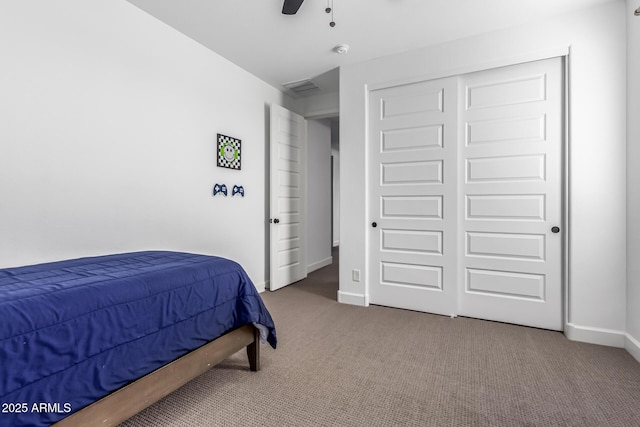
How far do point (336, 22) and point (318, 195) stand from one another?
2928 millimetres

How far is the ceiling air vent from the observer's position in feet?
12.7

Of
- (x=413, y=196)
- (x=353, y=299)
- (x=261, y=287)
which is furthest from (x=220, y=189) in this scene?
(x=413, y=196)

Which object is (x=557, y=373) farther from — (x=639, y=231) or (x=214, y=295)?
(x=214, y=295)

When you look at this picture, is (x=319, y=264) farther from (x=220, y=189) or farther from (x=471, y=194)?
(x=471, y=194)

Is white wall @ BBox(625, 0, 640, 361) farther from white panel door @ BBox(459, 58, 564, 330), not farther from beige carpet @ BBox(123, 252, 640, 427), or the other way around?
white panel door @ BBox(459, 58, 564, 330)

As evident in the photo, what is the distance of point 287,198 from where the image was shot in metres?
4.09

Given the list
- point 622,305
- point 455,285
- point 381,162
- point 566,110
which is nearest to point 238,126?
point 381,162

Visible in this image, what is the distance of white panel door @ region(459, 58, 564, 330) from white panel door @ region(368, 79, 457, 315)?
139 mm

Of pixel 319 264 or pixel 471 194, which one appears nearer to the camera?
pixel 471 194

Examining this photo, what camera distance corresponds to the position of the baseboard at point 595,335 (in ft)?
7.60

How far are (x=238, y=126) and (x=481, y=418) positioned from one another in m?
3.25

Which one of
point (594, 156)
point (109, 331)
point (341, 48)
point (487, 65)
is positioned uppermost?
point (341, 48)

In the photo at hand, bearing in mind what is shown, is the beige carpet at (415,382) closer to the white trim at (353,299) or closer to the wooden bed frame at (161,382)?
the wooden bed frame at (161,382)

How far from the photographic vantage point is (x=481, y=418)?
1.51 meters
